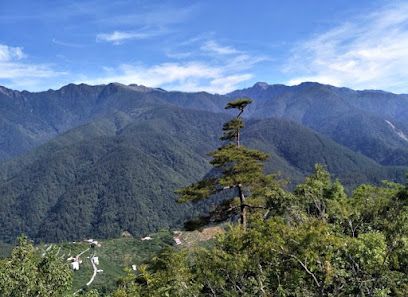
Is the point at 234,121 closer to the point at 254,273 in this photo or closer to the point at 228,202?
the point at 228,202

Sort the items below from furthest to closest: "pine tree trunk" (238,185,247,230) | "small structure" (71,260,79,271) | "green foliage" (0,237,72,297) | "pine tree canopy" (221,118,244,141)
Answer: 1. "small structure" (71,260,79,271)
2. "pine tree canopy" (221,118,244,141)
3. "pine tree trunk" (238,185,247,230)
4. "green foliage" (0,237,72,297)

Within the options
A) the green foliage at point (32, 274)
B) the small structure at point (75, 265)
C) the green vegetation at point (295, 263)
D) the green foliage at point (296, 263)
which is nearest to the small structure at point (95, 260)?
the small structure at point (75, 265)

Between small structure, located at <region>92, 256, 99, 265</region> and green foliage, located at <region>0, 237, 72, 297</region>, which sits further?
small structure, located at <region>92, 256, 99, 265</region>

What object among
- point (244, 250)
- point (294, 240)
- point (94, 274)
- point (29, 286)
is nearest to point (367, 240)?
point (294, 240)

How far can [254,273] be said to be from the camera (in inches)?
A: 842

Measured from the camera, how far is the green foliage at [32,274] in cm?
2211

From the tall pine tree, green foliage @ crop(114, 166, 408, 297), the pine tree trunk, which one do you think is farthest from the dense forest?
the pine tree trunk

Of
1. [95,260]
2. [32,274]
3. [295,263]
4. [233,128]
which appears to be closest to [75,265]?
[95,260]

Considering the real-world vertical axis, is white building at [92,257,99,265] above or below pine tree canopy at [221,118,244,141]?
below

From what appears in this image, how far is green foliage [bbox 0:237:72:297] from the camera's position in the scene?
22109 millimetres

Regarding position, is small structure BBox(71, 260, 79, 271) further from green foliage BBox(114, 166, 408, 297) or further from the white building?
green foliage BBox(114, 166, 408, 297)

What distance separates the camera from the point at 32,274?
22.5 metres

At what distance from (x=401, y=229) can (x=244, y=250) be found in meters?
6.97

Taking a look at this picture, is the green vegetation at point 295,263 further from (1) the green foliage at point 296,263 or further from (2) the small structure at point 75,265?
(2) the small structure at point 75,265
